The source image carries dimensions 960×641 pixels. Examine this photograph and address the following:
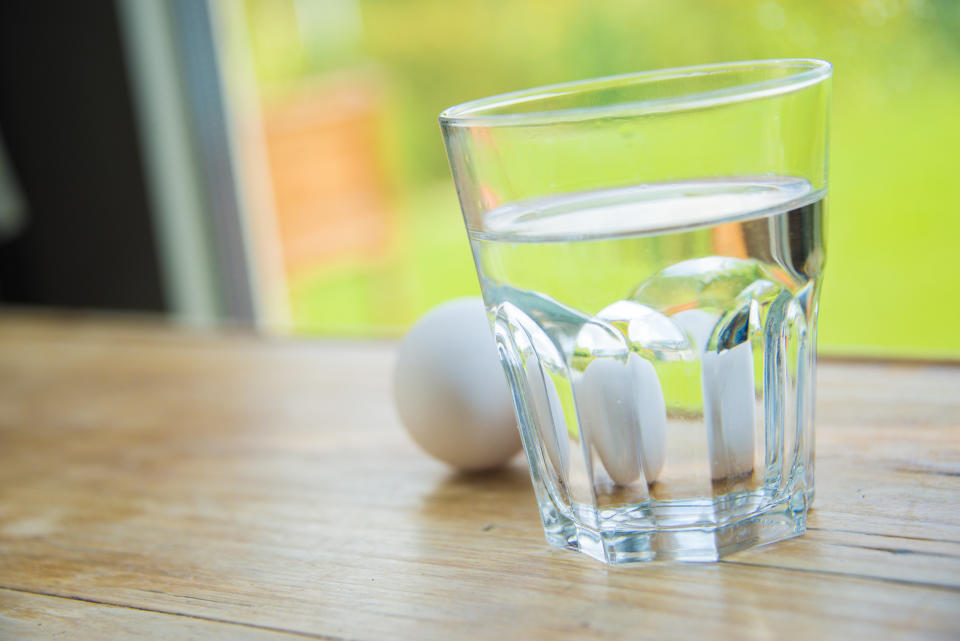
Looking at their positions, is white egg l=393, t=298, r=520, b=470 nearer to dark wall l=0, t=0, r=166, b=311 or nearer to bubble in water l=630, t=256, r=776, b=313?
bubble in water l=630, t=256, r=776, b=313

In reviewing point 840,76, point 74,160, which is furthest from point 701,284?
point 74,160

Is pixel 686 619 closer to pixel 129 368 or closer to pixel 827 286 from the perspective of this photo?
pixel 129 368

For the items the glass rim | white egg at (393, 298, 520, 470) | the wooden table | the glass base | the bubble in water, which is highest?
the glass rim

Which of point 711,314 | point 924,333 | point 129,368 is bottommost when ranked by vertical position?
point 924,333

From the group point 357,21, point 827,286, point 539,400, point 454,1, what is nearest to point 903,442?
point 539,400

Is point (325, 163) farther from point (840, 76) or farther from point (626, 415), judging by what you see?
point (626, 415)

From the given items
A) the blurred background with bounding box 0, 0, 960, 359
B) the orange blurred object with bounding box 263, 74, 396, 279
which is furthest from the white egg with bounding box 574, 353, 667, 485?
the orange blurred object with bounding box 263, 74, 396, 279

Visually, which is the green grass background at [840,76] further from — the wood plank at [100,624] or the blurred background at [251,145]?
the wood plank at [100,624]
